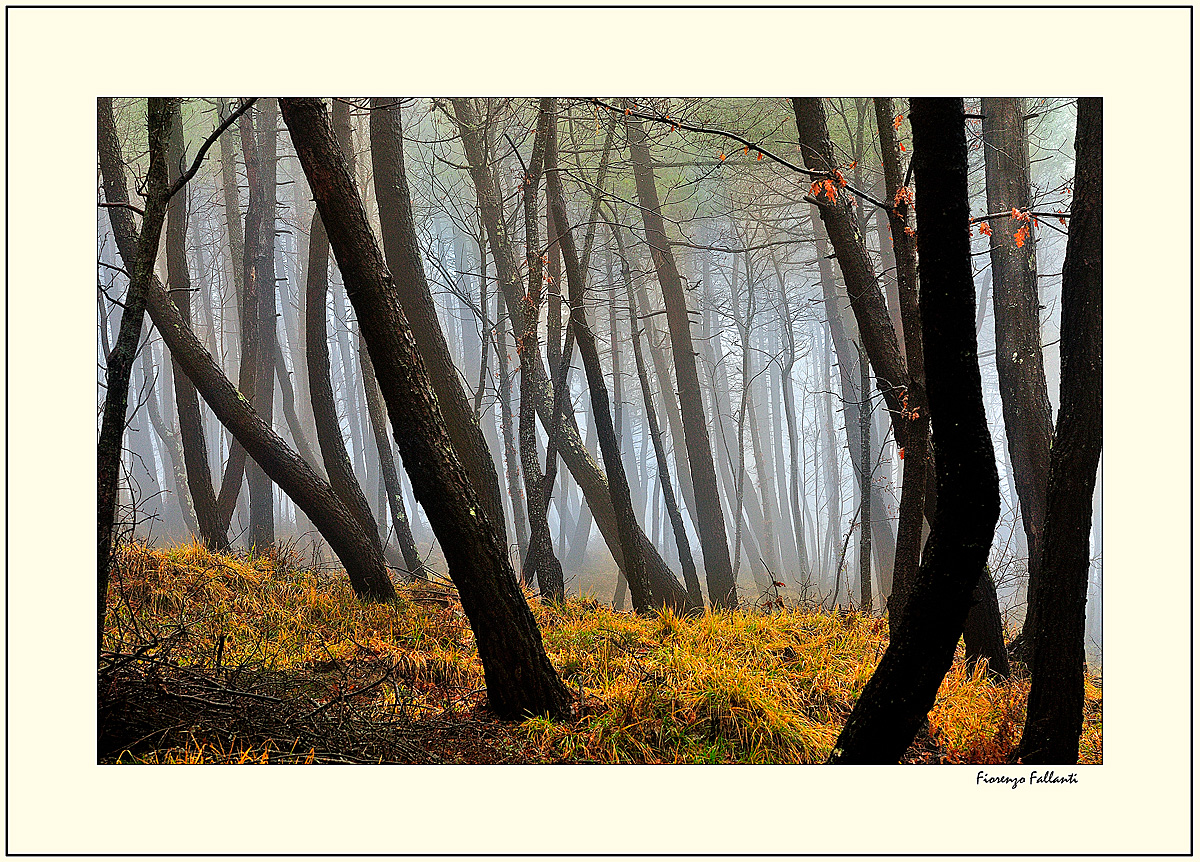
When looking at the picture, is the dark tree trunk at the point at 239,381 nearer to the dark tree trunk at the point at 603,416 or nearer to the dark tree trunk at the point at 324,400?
the dark tree trunk at the point at 324,400

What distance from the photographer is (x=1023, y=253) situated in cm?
484

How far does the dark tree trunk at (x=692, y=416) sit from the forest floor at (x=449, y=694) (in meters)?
2.39

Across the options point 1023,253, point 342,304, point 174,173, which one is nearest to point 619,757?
point 1023,253

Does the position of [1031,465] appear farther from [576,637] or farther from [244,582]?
[244,582]

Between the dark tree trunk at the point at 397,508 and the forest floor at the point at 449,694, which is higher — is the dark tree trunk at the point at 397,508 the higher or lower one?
the higher one

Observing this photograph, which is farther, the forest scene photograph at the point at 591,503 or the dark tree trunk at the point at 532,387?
the dark tree trunk at the point at 532,387

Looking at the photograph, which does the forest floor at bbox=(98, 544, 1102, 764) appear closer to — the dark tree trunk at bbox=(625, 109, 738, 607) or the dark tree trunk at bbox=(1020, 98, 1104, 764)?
the dark tree trunk at bbox=(1020, 98, 1104, 764)

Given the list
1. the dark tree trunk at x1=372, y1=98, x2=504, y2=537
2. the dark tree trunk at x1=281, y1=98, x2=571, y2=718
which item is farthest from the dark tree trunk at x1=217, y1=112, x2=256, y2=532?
the dark tree trunk at x1=281, y1=98, x2=571, y2=718

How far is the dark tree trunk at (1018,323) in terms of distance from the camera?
4602 mm

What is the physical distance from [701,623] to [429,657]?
201 centimetres

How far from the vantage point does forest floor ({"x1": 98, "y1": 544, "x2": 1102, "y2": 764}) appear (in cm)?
302

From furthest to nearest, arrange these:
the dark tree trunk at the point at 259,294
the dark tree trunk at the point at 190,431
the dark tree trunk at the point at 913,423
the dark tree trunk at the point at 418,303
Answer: the dark tree trunk at the point at 259,294
the dark tree trunk at the point at 190,431
the dark tree trunk at the point at 418,303
the dark tree trunk at the point at 913,423

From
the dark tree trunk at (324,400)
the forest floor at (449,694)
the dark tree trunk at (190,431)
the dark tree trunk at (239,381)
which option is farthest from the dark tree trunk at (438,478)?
the dark tree trunk at (239,381)

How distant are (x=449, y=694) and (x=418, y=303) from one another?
3.08 meters
